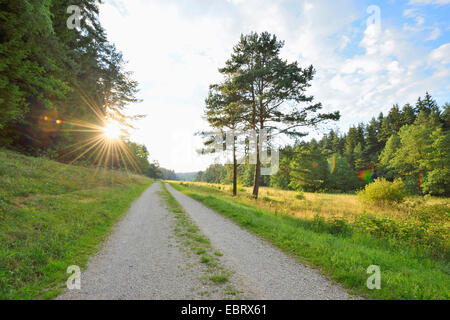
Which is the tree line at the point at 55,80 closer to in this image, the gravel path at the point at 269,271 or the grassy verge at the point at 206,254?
the grassy verge at the point at 206,254

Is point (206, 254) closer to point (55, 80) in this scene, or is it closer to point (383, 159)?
point (55, 80)

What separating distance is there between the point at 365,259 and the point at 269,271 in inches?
111

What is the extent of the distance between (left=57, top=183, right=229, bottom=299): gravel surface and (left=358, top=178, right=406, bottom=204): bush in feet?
59.1

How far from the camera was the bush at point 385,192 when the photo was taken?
595 inches

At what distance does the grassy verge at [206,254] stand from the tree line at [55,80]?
11045 millimetres

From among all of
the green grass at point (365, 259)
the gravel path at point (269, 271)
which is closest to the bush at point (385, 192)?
the green grass at point (365, 259)

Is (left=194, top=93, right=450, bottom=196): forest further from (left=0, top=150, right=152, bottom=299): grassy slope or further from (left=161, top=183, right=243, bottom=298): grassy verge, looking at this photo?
(left=0, top=150, right=152, bottom=299): grassy slope

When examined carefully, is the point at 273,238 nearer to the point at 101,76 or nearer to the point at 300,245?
the point at 300,245

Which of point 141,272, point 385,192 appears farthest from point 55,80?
point 385,192

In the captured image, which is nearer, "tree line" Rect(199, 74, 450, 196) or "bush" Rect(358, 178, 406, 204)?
"bush" Rect(358, 178, 406, 204)

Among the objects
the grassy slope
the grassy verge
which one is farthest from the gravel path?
the grassy slope

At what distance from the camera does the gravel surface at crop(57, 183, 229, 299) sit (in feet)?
10.8

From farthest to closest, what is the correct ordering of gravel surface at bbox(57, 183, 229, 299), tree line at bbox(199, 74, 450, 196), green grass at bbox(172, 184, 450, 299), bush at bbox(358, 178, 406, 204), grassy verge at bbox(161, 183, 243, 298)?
tree line at bbox(199, 74, 450, 196) < bush at bbox(358, 178, 406, 204) < grassy verge at bbox(161, 183, 243, 298) < green grass at bbox(172, 184, 450, 299) < gravel surface at bbox(57, 183, 229, 299)
